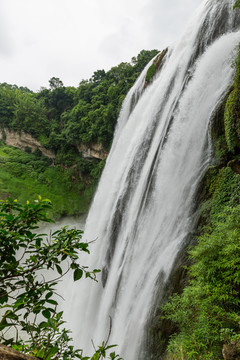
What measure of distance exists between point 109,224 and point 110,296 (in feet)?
8.98

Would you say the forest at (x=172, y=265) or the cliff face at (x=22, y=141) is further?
the cliff face at (x=22, y=141)

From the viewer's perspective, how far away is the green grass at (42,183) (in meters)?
19.2

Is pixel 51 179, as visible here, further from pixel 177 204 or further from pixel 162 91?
pixel 177 204

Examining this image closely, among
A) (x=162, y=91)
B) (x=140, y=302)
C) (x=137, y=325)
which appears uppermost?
(x=162, y=91)

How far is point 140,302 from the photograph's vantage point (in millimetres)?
4723

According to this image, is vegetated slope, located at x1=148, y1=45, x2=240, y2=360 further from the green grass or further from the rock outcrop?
the green grass

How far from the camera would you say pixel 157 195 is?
5789mm

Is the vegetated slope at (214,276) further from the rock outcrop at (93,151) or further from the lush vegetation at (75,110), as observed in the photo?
the rock outcrop at (93,151)

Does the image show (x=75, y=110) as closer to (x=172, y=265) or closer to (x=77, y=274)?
(x=172, y=265)

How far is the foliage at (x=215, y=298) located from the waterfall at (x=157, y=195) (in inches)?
58.5

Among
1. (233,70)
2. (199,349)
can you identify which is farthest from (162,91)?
(199,349)

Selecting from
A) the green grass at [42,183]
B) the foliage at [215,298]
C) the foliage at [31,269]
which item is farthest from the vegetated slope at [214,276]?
the green grass at [42,183]

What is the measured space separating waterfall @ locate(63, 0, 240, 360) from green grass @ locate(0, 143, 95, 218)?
11906mm

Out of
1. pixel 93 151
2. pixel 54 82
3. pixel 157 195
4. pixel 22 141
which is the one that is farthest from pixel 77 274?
pixel 54 82
